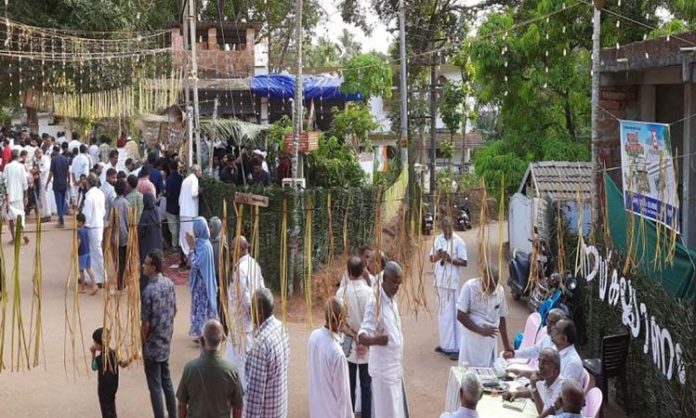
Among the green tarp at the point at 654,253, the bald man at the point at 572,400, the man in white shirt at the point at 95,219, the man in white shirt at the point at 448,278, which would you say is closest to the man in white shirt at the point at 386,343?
the bald man at the point at 572,400

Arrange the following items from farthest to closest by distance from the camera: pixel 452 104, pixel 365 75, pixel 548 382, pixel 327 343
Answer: pixel 452 104, pixel 365 75, pixel 327 343, pixel 548 382

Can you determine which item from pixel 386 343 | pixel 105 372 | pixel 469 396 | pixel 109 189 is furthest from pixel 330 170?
pixel 469 396

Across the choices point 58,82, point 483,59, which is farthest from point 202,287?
point 58,82

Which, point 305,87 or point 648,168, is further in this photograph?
point 305,87

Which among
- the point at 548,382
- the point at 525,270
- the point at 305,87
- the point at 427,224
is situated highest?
the point at 305,87

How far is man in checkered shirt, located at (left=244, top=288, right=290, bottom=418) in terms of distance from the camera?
226 inches

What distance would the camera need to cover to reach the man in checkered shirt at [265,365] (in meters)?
5.73

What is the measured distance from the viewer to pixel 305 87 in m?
21.7

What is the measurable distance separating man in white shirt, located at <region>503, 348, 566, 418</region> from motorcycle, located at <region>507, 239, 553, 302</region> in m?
4.51

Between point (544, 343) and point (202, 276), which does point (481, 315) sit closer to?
point (544, 343)

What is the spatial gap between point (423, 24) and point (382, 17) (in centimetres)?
189

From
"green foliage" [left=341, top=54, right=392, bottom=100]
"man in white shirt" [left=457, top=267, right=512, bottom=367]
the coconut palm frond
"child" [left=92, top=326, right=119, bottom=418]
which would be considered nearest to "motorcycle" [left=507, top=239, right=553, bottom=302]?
"man in white shirt" [left=457, top=267, right=512, bottom=367]

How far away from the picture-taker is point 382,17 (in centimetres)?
2486

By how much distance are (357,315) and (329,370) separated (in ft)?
3.53
